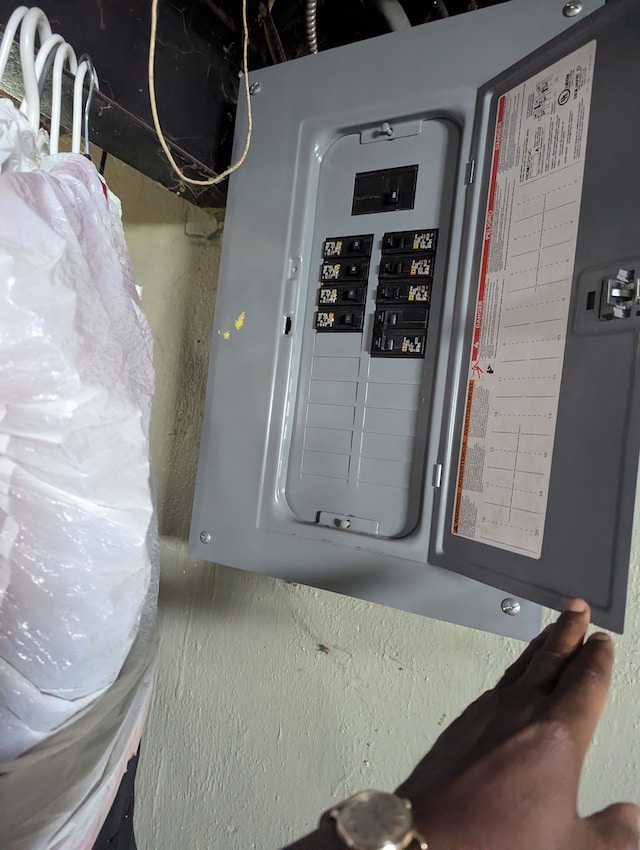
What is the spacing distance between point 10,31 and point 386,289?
408 millimetres

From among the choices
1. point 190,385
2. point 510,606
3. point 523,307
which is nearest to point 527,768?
point 510,606

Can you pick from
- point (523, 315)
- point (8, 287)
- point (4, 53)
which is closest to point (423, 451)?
point (523, 315)

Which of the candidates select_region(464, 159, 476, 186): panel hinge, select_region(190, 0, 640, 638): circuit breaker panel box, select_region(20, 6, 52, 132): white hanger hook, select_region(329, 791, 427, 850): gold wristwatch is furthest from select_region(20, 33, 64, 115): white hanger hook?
select_region(329, 791, 427, 850): gold wristwatch

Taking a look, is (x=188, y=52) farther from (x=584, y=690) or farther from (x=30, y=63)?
(x=584, y=690)

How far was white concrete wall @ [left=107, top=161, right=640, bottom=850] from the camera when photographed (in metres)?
0.71

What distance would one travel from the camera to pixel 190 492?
0.91 meters

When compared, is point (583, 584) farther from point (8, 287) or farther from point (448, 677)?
point (8, 287)

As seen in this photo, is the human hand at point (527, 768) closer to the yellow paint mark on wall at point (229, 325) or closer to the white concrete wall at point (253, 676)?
the white concrete wall at point (253, 676)

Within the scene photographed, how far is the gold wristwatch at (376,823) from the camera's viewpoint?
0.81 ft

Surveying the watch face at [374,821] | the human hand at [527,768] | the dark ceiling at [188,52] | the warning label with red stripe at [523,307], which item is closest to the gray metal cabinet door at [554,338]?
the warning label with red stripe at [523,307]

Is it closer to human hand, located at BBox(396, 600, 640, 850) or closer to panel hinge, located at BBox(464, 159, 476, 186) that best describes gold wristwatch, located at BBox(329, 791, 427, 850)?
human hand, located at BBox(396, 600, 640, 850)

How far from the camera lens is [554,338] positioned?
496 mm

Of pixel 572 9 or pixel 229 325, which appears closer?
pixel 572 9

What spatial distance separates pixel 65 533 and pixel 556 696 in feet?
1.17
